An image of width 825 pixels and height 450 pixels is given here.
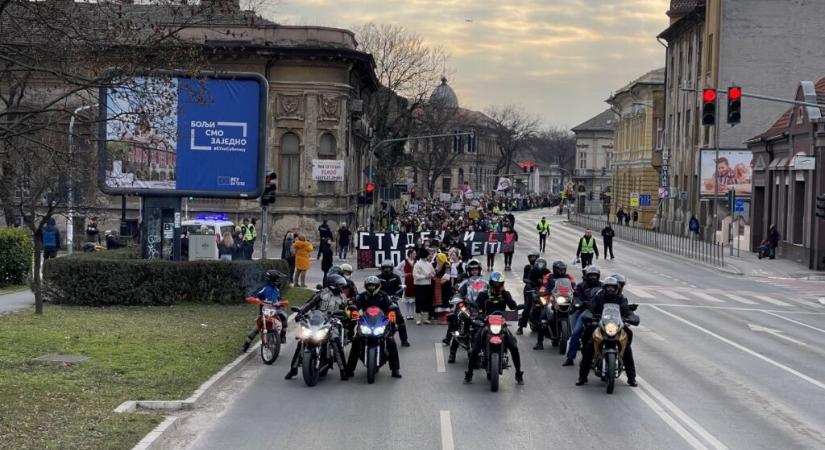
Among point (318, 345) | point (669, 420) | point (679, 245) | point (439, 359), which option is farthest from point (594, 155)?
point (669, 420)

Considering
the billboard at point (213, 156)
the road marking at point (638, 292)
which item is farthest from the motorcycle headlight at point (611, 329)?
the road marking at point (638, 292)

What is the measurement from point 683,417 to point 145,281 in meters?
15.3

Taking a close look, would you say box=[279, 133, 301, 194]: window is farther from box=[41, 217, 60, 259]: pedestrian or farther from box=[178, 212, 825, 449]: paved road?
box=[178, 212, 825, 449]: paved road

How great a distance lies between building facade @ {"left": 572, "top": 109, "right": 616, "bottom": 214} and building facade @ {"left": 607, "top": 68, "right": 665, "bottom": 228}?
4302 centimetres

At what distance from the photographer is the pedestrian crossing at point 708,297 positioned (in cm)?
3206

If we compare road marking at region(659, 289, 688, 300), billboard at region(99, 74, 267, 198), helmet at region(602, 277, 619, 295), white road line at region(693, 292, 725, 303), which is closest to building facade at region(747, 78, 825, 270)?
white road line at region(693, 292, 725, 303)

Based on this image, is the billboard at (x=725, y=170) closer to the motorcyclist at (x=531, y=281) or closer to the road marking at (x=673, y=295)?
the road marking at (x=673, y=295)

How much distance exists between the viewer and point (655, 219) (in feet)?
279

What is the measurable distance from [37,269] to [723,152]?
170 feet

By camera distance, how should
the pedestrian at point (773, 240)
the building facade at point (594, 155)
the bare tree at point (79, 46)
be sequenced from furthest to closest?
1. the building facade at point (594, 155)
2. the pedestrian at point (773, 240)
3. the bare tree at point (79, 46)

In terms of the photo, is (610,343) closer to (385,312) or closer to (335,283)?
(385,312)

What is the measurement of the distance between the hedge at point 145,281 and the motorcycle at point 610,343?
40.6 ft

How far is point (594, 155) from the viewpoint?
151250 mm

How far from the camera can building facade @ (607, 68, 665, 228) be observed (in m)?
89.8
